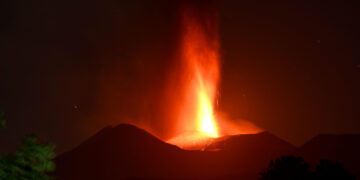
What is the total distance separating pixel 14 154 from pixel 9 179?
A: 109 cm

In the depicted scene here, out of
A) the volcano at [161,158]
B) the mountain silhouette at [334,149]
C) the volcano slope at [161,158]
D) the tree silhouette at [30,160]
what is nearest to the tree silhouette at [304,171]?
the tree silhouette at [30,160]

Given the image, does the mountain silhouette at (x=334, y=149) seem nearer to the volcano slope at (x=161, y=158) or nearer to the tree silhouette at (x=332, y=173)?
the volcano slope at (x=161, y=158)

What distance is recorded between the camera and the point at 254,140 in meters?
107

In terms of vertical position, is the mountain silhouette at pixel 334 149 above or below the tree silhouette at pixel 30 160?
above

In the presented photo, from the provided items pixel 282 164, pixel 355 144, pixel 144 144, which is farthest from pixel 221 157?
pixel 282 164

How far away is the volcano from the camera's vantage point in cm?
9162

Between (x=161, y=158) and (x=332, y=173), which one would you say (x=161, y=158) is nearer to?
(x=161, y=158)

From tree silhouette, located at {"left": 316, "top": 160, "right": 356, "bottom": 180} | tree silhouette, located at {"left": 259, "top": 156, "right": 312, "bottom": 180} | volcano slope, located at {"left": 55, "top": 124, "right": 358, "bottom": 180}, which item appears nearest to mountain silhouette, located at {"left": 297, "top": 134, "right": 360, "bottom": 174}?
volcano slope, located at {"left": 55, "top": 124, "right": 358, "bottom": 180}

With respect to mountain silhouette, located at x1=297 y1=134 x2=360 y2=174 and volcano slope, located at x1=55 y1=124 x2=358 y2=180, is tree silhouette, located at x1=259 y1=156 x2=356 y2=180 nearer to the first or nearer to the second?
volcano slope, located at x1=55 y1=124 x2=358 y2=180

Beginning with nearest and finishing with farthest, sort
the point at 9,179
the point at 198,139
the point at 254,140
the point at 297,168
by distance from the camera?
the point at 9,179 < the point at 297,168 < the point at 254,140 < the point at 198,139

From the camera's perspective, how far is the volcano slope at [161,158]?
91.5 m

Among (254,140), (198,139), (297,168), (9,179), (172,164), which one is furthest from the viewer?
(198,139)

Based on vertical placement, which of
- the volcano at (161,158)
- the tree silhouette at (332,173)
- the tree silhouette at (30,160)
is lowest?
the tree silhouette at (30,160)

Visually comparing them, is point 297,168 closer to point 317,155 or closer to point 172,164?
point 172,164
